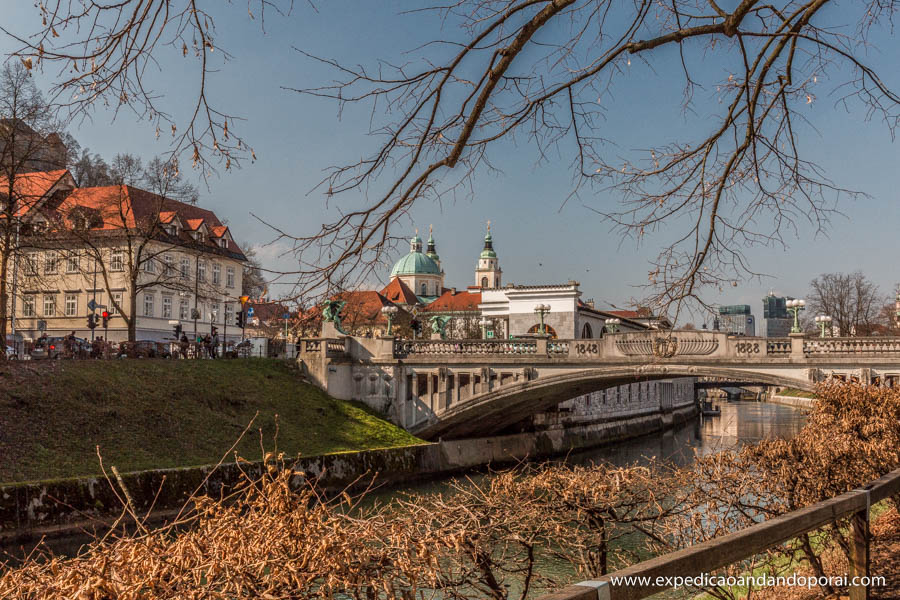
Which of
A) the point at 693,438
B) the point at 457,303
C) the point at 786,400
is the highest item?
the point at 457,303

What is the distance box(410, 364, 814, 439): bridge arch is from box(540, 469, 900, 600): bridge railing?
61.7 ft

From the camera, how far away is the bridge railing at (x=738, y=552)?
258 cm

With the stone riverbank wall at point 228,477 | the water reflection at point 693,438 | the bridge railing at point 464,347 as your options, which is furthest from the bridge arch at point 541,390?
the water reflection at point 693,438

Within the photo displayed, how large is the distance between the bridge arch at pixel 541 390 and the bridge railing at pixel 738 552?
61.7 ft

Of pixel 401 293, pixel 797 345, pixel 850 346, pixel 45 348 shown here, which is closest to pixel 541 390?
pixel 797 345

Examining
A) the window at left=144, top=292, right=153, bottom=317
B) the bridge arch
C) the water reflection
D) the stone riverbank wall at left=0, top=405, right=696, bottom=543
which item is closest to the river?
the water reflection

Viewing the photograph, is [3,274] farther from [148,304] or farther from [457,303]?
[457,303]

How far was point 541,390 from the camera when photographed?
26859 millimetres

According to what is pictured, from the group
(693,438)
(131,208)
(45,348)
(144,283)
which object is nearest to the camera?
(45,348)

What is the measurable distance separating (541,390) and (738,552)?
933 inches

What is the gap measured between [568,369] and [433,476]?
5842 millimetres

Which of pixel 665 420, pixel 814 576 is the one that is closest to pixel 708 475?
pixel 814 576

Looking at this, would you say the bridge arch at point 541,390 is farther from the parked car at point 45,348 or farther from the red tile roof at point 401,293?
the red tile roof at point 401,293

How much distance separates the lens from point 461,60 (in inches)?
171
